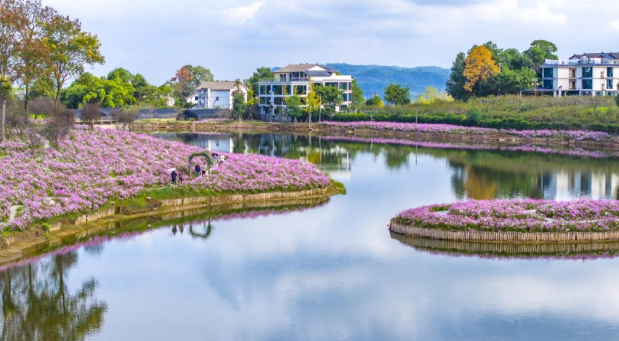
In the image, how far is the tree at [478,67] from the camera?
5290 inches

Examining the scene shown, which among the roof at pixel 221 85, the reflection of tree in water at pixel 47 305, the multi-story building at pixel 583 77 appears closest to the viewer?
the reflection of tree in water at pixel 47 305

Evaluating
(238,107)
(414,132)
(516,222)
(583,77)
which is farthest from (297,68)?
(516,222)

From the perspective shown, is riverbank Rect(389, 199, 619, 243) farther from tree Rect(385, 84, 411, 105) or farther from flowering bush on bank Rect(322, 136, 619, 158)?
tree Rect(385, 84, 411, 105)

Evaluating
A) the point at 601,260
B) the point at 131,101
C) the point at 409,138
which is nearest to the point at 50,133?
the point at 601,260

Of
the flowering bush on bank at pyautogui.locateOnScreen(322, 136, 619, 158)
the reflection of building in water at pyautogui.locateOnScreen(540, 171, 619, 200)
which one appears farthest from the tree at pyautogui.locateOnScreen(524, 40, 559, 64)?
the reflection of building in water at pyautogui.locateOnScreen(540, 171, 619, 200)

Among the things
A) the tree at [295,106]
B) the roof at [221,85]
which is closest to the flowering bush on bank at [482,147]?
the tree at [295,106]

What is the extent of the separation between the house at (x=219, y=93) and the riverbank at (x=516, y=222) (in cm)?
12193

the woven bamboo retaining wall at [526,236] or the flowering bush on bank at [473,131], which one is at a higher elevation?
the flowering bush on bank at [473,131]

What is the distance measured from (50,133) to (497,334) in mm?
33462

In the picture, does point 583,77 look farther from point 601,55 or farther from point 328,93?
point 328,93

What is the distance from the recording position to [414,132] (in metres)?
114

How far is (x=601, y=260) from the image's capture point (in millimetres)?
35312

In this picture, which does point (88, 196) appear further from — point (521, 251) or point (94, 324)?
point (521, 251)

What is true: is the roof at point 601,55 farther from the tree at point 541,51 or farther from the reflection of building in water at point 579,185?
the reflection of building in water at point 579,185
